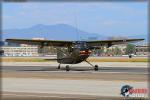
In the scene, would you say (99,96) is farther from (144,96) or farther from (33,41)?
(33,41)

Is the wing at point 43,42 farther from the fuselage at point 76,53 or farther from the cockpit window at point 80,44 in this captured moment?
the cockpit window at point 80,44

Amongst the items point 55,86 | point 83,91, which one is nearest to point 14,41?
point 55,86

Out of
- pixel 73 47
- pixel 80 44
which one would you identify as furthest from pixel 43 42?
pixel 80 44

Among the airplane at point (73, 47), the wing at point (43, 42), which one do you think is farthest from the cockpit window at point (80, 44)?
the wing at point (43, 42)

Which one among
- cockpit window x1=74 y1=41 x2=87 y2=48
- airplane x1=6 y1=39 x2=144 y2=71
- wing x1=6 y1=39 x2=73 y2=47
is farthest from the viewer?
wing x1=6 y1=39 x2=73 y2=47

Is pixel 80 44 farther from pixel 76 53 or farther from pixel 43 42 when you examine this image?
pixel 43 42

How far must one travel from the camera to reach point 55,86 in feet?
71.9

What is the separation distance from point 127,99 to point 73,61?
88.0ft

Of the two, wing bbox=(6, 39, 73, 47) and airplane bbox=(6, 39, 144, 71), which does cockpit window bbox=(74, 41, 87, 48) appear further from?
wing bbox=(6, 39, 73, 47)

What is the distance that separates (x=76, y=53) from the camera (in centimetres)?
4212

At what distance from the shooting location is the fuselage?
41719mm

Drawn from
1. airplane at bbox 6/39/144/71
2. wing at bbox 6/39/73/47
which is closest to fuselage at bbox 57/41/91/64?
airplane at bbox 6/39/144/71

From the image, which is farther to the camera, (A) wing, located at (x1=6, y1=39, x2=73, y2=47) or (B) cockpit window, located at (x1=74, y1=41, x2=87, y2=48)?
(A) wing, located at (x1=6, y1=39, x2=73, y2=47)

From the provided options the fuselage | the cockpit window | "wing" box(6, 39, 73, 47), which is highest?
"wing" box(6, 39, 73, 47)
